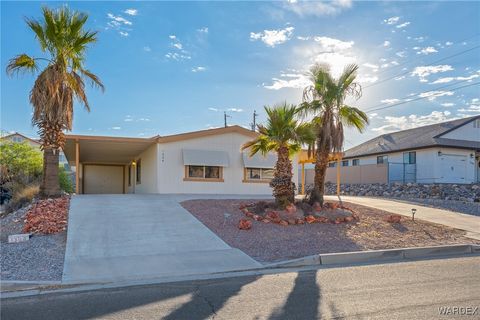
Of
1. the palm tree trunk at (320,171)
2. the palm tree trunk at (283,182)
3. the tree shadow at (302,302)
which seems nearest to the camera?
the tree shadow at (302,302)

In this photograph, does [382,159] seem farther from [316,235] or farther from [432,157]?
[316,235]

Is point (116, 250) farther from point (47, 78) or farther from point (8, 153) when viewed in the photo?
point (8, 153)

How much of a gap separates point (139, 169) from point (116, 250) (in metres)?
16.4

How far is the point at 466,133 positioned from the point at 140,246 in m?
29.4

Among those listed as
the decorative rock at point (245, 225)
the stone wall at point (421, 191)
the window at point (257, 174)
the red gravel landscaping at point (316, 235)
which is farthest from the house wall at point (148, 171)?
the stone wall at point (421, 191)

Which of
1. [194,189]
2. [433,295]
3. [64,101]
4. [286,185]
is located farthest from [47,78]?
[433,295]

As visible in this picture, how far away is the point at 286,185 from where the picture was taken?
13555mm

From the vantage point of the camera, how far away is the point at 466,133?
30922mm

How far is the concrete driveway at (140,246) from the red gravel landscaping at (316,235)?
20.3 inches

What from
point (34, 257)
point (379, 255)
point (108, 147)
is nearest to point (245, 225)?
point (379, 255)

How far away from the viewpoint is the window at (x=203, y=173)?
67.3 ft

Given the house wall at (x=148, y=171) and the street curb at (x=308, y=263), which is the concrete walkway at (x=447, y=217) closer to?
the street curb at (x=308, y=263)

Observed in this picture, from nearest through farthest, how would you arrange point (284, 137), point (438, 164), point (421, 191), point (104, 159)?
point (284, 137)
point (421, 191)
point (438, 164)
point (104, 159)

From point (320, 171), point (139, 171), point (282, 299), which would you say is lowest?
point (282, 299)
